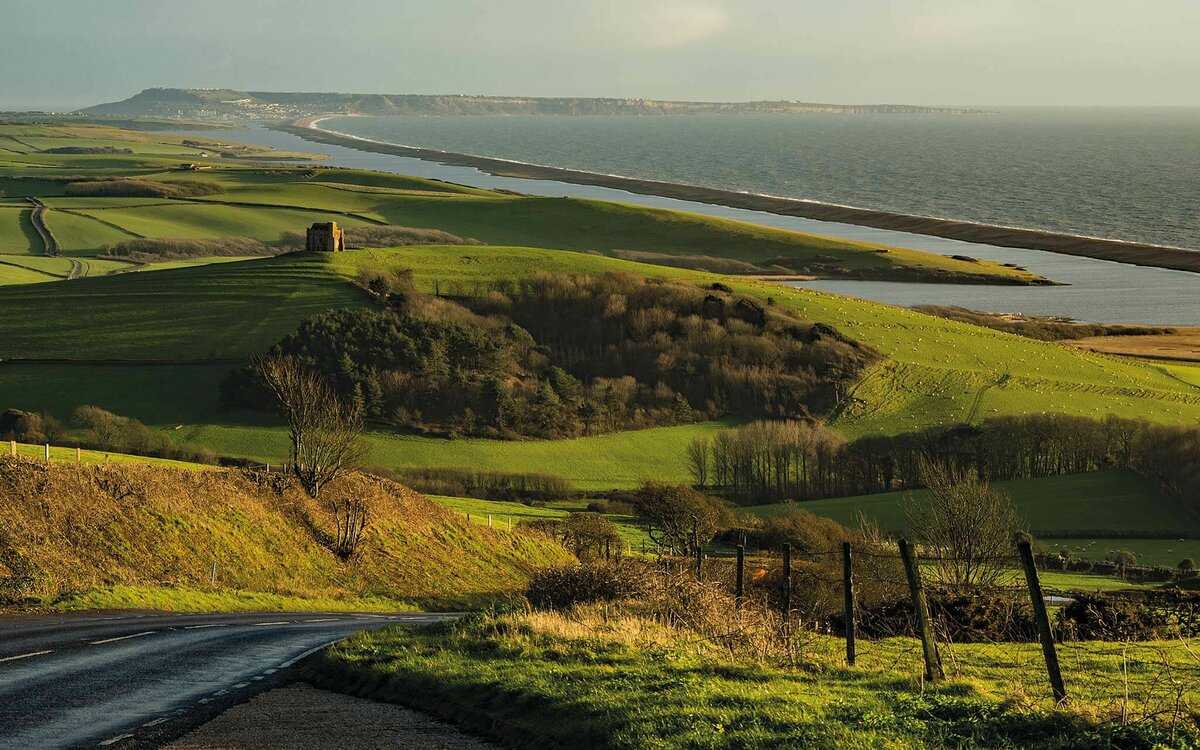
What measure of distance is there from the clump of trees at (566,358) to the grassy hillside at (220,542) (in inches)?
1895

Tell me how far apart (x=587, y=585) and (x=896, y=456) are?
72.3m

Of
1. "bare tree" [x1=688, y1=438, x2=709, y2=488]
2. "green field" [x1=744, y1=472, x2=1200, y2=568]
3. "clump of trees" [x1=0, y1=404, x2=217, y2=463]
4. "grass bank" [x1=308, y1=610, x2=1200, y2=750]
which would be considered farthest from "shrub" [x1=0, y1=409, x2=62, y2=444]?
"grass bank" [x1=308, y1=610, x2=1200, y2=750]

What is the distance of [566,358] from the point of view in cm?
12306

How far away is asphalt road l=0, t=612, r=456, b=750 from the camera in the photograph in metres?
17.0

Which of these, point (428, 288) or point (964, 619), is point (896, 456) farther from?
point (964, 619)

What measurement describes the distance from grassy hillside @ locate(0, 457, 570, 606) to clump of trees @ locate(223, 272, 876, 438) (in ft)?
158

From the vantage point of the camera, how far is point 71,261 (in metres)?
164

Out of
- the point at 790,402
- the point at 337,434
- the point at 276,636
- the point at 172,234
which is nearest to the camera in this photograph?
the point at 276,636

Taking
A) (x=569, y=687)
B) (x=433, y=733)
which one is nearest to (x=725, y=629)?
(x=569, y=687)

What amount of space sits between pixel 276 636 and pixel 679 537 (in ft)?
137

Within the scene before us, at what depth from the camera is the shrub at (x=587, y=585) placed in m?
23.0

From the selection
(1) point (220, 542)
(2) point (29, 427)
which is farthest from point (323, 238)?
(1) point (220, 542)

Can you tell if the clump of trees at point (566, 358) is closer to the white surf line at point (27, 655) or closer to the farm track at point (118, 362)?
the farm track at point (118, 362)

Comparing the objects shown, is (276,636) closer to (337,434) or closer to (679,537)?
(337,434)
